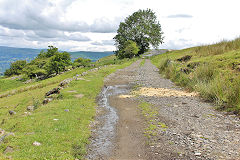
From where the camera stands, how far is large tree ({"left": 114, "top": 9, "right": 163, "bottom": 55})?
7540 centimetres

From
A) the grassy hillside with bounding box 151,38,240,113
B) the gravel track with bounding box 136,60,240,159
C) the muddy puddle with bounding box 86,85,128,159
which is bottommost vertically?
the muddy puddle with bounding box 86,85,128,159

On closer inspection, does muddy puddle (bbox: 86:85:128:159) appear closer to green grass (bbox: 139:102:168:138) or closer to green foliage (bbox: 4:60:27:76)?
green grass (bbox: 139:102:168:138)

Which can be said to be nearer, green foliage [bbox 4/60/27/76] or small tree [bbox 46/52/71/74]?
small tree [bbox 46/52/71/74]

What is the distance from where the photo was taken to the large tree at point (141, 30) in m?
75.4

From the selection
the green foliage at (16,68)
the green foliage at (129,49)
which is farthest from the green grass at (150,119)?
the green foliage at (16,68)

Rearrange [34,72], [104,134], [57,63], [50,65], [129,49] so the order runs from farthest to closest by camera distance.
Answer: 1. [34,72]
2. [129,49]
3. [50,65]
4. [57,63]
5. [104,134]

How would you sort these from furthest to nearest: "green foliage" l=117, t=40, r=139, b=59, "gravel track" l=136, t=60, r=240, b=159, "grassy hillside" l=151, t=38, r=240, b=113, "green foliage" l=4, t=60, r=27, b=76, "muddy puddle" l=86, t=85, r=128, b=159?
1. "green foliage" l=4, t=60, r=27, b=76
2. "green foliage" l=117, t=40, r=139, b=59
3. "grassy hillside" l=151, t=38, r=240, b=113
4. "muddy puddle" l=86, t=85, r=128, b=159
5. "gravel track" l=136, t=60, r=240, b=159

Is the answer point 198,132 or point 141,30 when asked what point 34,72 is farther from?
point 198,132

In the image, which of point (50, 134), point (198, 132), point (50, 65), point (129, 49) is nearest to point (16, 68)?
point (50, 65)

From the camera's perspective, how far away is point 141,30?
74.1 metres

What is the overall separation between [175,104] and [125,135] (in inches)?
232

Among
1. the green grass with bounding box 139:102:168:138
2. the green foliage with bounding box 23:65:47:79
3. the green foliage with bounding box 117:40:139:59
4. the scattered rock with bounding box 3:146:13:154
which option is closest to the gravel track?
the green grass with bounding box 139:102:168:138

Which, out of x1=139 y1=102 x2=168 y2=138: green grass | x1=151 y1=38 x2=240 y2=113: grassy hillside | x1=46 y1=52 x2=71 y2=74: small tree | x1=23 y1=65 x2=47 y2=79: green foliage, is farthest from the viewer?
x1=23 y1=65 x2=47 y2=79: green foliage

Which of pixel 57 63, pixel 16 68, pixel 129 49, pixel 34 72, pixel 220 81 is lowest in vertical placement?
pixel 16 68
